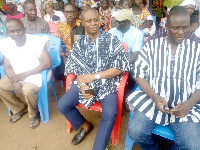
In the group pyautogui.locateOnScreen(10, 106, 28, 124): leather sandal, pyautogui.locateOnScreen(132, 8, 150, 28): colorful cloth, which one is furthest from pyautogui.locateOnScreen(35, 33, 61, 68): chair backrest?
pyautogui.locateOnScreen(132, 8, 150, 28): colorful cloth

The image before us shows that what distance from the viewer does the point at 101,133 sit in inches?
77.5

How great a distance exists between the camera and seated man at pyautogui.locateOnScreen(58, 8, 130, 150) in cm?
217

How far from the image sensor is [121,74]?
241 cm

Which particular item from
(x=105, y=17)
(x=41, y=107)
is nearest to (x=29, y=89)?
(x=41, y=107)

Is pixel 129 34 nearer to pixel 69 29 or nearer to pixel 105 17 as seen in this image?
pixel 69 29

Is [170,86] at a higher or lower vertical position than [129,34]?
lower

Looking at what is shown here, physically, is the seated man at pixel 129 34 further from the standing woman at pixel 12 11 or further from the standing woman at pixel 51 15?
the standing woman at pixel 12 11

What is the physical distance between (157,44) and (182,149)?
1.07 metres

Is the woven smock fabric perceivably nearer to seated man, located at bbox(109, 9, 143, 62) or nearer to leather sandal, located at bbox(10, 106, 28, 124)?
seated man, located at bbox(109, 9, 143, 62)

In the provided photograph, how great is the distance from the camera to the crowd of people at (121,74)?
5.83ft

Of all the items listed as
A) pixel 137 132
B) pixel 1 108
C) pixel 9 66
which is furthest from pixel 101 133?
Answer: pixel 1 108

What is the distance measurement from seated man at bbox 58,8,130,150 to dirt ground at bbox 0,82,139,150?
0.15m

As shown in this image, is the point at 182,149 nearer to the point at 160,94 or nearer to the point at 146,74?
the point at 160,94

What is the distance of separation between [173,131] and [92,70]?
118 cm
